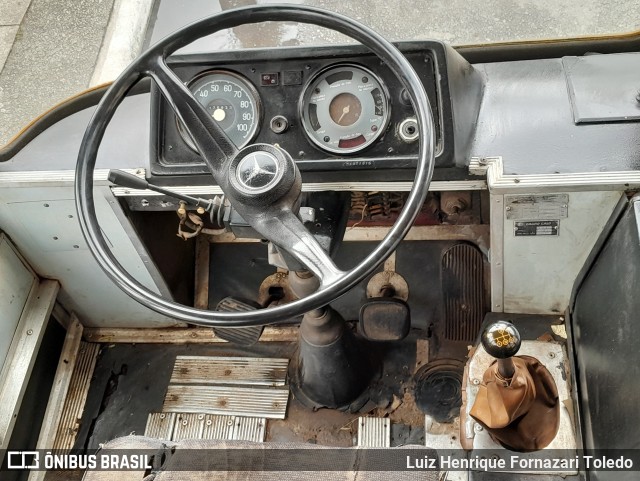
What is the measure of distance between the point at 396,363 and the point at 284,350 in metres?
0.37

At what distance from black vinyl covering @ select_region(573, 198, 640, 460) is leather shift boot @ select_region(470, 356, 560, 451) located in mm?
97

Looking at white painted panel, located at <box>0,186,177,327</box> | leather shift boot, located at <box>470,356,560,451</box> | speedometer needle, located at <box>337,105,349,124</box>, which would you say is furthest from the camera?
white painted panel, located at <box>0,186,177,327</box>


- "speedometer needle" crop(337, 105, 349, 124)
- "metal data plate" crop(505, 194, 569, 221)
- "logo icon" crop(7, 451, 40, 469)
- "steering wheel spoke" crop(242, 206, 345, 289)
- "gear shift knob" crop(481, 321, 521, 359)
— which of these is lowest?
"logo icon" crop(7, 451, 40, 469)

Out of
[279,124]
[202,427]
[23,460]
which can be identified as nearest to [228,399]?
[202,427]

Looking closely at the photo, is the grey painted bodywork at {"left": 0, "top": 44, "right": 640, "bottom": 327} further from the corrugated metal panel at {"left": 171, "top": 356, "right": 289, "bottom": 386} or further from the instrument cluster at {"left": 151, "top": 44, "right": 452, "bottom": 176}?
the corrugated metal panel at {"left": 171, "top": 356, "right": 289, "bottom": 386}

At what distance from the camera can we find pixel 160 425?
2137 mm

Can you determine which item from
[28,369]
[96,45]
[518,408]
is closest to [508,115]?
[518,408]

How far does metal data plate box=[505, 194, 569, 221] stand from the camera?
1566mm

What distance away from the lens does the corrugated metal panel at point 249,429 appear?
81.7 inches

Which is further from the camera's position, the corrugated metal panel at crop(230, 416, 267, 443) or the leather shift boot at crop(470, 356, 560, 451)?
the corrugated metal panel at crop(230, 416, 267, 443)

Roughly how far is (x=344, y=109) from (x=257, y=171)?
1.58 feet

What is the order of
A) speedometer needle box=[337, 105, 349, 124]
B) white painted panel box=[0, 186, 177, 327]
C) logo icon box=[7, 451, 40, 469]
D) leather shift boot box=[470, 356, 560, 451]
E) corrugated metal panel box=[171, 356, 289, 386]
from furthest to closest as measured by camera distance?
corrugated metal panel box=[171, 356, 289, 386], logo icon box=[7, 451, 40, 469], white painted panel box=[0, 186, 177, 327], speedometer needle box=[337, 105, 349, 124], leather shift boot box=[470, 356, 560, 451]

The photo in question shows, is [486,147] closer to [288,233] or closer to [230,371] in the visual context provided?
[288,233]

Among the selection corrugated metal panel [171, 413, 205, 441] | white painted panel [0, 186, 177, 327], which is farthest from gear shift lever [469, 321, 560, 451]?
white painted panel [0, 186, 177, 327]
